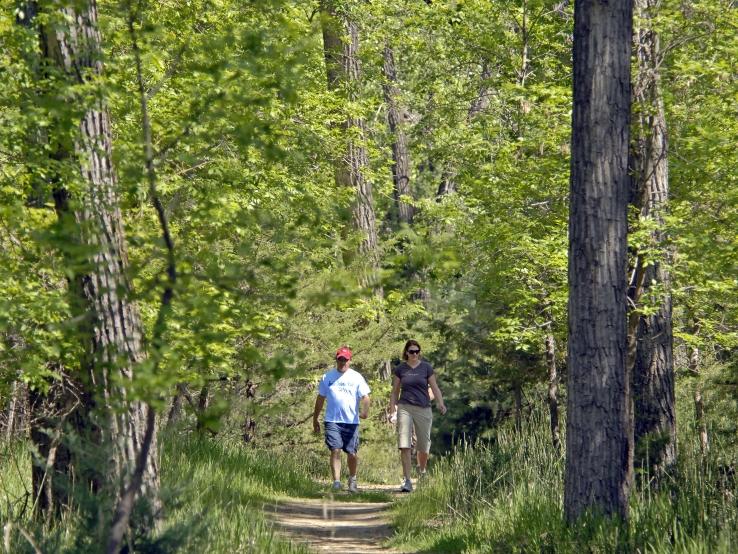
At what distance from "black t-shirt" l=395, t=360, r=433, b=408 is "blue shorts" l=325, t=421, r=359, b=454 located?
0.75 m

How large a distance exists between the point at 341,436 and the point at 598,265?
6685 mm

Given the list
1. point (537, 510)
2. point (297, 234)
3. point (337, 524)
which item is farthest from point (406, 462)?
point (297, 234)

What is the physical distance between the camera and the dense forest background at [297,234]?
5.50 m

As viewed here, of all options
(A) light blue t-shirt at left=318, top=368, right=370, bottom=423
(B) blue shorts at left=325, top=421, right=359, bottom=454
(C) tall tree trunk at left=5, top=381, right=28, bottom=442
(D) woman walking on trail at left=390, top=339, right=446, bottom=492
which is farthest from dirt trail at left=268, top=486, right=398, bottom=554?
(C) tall tree trunk at left=5, top=381, right=28, bottom=442

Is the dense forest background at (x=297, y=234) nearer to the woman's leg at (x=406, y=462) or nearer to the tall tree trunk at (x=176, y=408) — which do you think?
the tall tree trunk at (x=176, y=408)

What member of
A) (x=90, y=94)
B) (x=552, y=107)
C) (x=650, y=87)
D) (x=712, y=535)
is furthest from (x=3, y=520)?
(x=552, y=107)

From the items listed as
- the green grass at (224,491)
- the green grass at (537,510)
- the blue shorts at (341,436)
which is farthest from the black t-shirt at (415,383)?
the green grass at (224,491)

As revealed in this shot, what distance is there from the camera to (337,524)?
11.9m

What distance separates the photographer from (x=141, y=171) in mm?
5352

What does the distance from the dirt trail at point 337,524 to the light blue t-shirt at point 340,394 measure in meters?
1.05

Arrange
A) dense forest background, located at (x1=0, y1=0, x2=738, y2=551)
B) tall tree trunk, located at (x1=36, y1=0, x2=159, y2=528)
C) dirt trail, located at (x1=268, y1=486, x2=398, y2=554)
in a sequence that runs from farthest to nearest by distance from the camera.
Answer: dirt trail, located at (x1=268, y1=486, x2=398, y2=554), tall tree trunk, located at (x1=36, y1=0, x2=159, y2=528), dense forest background, located at (x1=0, y1=0, x2=738, y2=551)

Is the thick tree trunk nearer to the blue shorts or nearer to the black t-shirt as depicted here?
the blue shorts

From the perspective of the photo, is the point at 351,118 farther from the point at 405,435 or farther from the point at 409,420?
the point at 405,435

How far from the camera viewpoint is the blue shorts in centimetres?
1410
